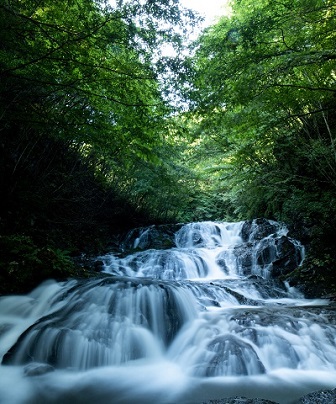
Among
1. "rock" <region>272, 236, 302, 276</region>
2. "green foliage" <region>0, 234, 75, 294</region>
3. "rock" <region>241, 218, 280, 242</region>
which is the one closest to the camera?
"green foliage" <region>0, 234, 75, 294</region>

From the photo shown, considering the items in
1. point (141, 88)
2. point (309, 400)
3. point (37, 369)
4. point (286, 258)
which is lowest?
point (37, 369)

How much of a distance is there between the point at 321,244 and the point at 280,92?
5.29m

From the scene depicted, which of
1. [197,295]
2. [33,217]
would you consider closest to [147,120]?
[197,295]

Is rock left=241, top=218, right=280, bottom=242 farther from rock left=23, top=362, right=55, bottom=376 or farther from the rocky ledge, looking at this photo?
rock left=23, top=362, right=55, bottom=376

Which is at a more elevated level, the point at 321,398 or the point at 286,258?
the point at 286,258

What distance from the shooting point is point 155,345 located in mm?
4590

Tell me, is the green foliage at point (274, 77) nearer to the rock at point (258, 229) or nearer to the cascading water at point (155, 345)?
the rock at point (258, 229)

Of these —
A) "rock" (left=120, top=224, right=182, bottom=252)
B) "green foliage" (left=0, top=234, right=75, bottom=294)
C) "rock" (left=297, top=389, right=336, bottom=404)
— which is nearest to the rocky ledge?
"rock" (left=297, top=389, right=336, bottom=404)

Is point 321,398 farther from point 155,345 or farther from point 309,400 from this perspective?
point 155,345

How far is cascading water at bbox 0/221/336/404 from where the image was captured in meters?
3.47

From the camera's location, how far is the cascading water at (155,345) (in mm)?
3467

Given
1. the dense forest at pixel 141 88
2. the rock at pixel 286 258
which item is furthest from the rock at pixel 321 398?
the rock at pixel 286 258

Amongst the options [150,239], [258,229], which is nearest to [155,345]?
[258,229]

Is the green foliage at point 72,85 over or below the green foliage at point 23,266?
over
